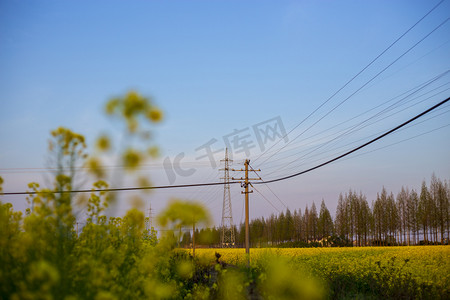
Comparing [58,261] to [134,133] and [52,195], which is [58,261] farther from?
[134,133]

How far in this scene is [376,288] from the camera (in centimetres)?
933

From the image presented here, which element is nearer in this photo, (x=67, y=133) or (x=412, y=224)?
(x=67, y=133)

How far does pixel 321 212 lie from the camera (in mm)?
67812

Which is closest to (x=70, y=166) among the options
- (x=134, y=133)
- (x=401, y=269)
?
(x=134, y=133)

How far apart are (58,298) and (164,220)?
1609 millimetres

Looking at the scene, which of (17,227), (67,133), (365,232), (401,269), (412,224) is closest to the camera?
(67,133)

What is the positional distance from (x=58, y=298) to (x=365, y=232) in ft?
214

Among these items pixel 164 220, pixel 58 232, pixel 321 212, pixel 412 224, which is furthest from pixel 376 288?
pixel 321 212

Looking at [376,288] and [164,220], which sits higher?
[164,220]

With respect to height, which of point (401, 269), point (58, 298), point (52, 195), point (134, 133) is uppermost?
point (134, 133)

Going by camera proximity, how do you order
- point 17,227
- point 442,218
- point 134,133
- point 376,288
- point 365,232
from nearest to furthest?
point 134,133
point 17,227
point 376,288
point 442,218
point 365,232

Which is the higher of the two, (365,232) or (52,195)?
(52,195)

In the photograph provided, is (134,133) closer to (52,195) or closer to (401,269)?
(52,195)

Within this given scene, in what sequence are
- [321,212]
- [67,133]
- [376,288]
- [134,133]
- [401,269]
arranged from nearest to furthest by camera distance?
[134,133]
[67,133]
[376,288]
[401,269]
[321,212]
